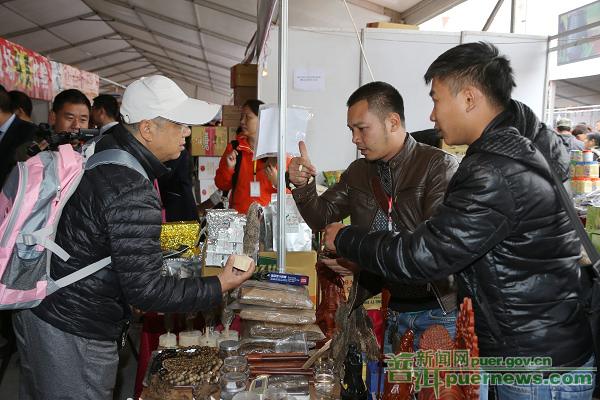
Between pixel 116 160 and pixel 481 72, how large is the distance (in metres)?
1.14

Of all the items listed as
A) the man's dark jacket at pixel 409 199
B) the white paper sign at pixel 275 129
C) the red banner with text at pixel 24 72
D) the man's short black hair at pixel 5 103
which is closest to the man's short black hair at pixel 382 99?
the man's dark jacket at pixel 409 199

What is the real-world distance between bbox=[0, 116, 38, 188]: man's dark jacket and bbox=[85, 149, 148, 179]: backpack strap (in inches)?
90.7

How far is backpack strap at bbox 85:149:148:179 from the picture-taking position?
5.17 ft

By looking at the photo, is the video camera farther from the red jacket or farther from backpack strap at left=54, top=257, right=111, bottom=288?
the red jacket

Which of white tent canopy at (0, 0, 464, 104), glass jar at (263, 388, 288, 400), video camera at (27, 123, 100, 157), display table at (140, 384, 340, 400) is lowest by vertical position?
display table at (140, 384, 340, 400)

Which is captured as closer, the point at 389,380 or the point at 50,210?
the point at 389,380

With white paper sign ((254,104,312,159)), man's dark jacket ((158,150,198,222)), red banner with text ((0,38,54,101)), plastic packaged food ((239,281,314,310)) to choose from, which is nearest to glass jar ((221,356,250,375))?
plastic packaged food ((239,281,314,310))

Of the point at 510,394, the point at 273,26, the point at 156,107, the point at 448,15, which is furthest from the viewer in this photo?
the point at 448,15

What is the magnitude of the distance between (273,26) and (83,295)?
11.5 feet

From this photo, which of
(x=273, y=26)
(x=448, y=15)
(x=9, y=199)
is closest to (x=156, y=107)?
(x=9, y=199)

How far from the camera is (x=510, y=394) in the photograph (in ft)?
4.46

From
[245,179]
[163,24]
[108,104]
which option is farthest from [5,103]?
[163,24]

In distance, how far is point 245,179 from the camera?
11.9ft

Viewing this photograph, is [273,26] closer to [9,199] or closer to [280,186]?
[280,186]
